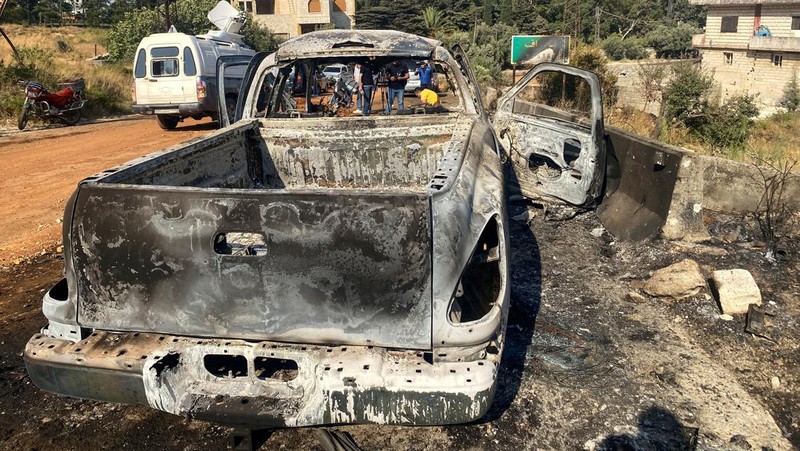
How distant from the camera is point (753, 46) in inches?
1396

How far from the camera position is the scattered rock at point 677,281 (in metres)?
4.16

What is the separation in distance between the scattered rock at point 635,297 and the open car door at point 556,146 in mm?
1522

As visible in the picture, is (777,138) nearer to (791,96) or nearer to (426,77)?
(426,77)

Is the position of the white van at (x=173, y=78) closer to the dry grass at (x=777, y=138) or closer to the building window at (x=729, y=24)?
the dry grass at (x=777, y=138)

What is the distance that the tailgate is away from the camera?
2205mm

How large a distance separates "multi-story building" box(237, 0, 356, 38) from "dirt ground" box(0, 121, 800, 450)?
45.3 metres

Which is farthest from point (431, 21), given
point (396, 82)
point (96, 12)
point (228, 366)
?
point (228, 366)

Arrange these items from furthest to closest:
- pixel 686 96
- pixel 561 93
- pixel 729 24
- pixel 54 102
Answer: pixel 729 24 < pixel 686 96 < pixel 561 93 < pixel 54 102

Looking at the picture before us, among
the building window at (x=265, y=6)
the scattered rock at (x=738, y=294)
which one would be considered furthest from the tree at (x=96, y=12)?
the scattered rock at (x=738, y=294)

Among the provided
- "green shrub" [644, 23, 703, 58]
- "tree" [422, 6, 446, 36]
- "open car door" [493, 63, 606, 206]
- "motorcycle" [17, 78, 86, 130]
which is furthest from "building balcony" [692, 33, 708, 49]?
"open car door" [493, 63, 606, 206]

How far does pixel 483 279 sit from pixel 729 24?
4549 centimetres

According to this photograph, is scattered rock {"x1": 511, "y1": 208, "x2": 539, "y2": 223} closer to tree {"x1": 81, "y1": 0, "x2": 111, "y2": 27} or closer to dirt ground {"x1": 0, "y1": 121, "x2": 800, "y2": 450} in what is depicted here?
dirt ground {"x1": 0, "y1": 121, "x2": 800, "y2": 450}

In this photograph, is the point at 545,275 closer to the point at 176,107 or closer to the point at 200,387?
the point at 200,387

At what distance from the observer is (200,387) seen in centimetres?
233
